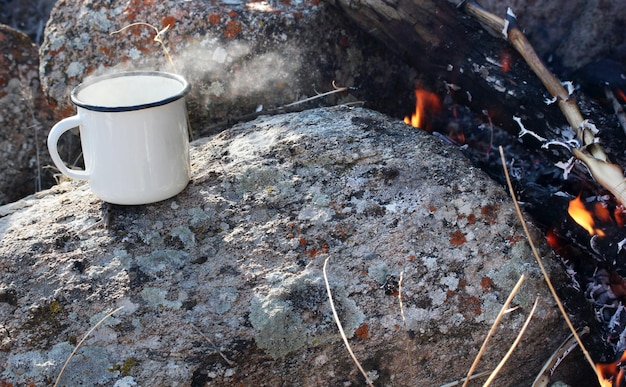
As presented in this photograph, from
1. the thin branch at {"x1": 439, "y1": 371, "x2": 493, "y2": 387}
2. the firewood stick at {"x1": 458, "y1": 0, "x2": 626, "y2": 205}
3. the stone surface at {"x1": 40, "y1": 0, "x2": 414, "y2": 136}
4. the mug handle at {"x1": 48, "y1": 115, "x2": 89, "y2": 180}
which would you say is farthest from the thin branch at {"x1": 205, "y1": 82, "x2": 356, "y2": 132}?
the thin branch at {"x1": 439, "y1": 371, "x2": 493, "y2": 387}

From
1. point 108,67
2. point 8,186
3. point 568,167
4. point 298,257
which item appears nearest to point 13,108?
point 8,186

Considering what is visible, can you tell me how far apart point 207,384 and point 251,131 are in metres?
0.95

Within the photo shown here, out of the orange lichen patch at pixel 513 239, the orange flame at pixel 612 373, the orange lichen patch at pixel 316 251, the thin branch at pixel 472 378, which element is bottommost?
the thin branch at pixel 472 378

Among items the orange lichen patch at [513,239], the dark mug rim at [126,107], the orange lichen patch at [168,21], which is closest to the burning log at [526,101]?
the orange lichen patch at [513,239]

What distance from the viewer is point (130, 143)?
181 centimetres

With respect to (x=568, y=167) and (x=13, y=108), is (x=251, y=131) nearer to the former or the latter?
(x=568, y=167)

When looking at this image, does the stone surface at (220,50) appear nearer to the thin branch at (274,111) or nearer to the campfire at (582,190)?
the thin branch at (274,111)

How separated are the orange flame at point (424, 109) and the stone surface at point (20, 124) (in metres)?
1.60

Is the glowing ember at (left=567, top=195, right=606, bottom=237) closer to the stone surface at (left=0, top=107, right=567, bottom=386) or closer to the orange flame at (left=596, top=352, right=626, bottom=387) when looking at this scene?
the stone surface at (left=0, top=107, right=567, bottom=386)

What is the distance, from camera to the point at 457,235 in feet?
6.04

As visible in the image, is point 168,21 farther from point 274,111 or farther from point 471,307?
point 471,307

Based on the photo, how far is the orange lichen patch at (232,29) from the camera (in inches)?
100

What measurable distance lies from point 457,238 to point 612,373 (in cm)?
53

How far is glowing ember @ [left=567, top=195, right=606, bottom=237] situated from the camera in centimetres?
192
